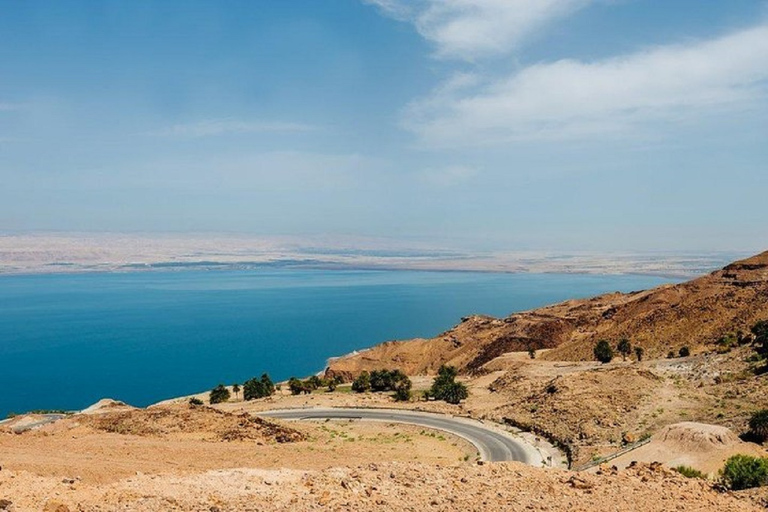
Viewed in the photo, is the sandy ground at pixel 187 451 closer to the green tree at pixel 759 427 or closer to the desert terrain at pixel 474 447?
the desert terrain at pixel 474 447

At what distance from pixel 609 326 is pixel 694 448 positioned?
54035 millimetres

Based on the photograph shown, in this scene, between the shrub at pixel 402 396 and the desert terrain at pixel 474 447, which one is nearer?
the desert terrain at pixel 474 447

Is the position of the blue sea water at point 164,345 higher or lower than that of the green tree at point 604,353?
lower

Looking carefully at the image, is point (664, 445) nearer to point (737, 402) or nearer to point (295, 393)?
point (737, 402)

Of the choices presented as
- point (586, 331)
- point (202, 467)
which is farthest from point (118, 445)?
point (586, 331)

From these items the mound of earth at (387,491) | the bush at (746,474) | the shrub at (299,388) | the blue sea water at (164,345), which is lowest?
the blue sea water at (164,345)

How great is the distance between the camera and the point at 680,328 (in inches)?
2518

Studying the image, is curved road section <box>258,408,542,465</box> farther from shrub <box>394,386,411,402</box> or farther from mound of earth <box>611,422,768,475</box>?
shrub <box>394,386,411,402</box>

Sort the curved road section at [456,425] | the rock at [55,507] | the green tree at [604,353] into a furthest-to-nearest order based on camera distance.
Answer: the green tree at [604,353]
the curved road section at [456,425]
the rock at [55,507]

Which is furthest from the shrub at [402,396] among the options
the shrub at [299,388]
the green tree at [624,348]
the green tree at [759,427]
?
the green tree at [759,427]

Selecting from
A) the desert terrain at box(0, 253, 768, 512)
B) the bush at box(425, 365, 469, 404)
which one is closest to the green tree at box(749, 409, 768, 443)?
the desert terrain at box(0, 253, 768, 512)

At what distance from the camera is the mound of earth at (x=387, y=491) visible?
13.2 meters

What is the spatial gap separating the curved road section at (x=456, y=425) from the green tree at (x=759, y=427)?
986 centimetres

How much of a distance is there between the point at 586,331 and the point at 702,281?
16.7m
